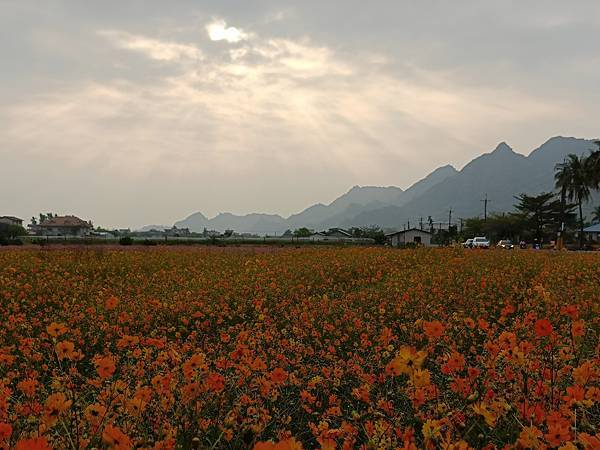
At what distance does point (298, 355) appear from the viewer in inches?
165

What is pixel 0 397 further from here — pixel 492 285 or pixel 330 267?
pixel 330 267

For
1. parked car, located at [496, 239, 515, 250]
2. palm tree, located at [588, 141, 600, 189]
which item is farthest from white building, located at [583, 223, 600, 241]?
parked car, located at [496, 239, 515, 250]

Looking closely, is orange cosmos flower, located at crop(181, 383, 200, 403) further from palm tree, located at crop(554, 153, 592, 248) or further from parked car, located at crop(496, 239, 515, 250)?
palm tree, located at crop(554, 153, 592, 248)

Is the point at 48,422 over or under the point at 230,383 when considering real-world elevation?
over

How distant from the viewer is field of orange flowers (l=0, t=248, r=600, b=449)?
2.03 meters

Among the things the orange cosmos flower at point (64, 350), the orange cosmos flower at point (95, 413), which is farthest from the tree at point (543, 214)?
the orange cosmos flower at point (64, 350)

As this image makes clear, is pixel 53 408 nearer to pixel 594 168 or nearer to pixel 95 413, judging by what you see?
pixel 95 413

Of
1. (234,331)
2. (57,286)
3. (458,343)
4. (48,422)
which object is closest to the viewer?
(48,422)

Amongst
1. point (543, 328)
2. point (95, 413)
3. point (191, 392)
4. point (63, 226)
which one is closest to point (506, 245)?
point (543, 328)

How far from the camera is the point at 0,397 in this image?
2328 mm

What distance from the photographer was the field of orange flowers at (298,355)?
6.65 ft

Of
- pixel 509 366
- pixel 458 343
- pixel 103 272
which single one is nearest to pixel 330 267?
pixel 103 272

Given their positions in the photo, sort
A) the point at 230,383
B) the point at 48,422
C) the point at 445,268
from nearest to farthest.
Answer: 1. the point at 48,422
2. the point at 230,383
3. the point at 445,268

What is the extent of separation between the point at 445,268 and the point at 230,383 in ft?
25.9
